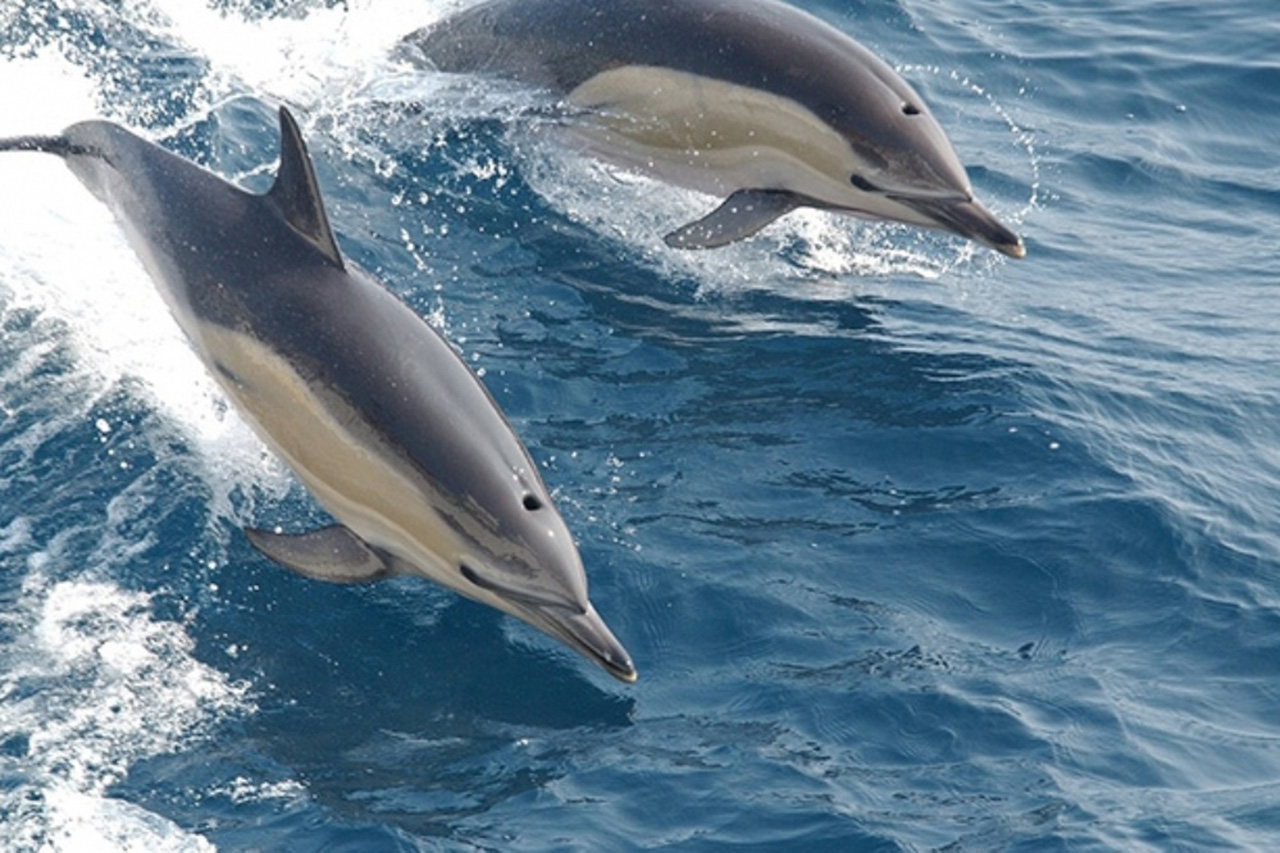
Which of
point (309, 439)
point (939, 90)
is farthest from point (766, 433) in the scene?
point (939, 90)

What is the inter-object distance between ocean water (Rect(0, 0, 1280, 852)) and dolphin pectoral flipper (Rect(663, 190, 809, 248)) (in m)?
0.30

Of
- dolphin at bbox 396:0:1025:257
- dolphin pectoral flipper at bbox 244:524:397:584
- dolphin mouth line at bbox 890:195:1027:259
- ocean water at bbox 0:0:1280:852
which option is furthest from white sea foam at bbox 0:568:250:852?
dolphin mouth line at bbox 890:195:1027:259

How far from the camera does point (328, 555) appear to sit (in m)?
7.53

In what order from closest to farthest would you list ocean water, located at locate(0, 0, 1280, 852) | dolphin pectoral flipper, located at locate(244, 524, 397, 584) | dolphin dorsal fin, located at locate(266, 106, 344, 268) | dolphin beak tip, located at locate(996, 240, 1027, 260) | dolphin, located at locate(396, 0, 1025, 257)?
ocean water, located at locate(0, 0, 1280, 852) < dolphin dorsal fin, located at locate(266, 106, 344, 268) < dolphin pectoral flipper, located at locate(244, 524, 397, 584) < dolphin beak tip, located at locate(996, 240, 1027, 260) < dolphin, located at locate(396, 0, 1025, 257)

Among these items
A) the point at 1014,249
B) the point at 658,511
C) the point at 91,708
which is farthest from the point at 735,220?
the point at 91,708

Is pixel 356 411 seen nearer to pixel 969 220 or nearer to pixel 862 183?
pixel 862 183

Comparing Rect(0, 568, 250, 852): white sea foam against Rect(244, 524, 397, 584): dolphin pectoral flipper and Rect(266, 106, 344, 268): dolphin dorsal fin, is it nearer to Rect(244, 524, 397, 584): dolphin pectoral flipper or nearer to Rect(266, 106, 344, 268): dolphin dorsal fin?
Rect(244, 524, 397, 584): dolphin pectoral flipper

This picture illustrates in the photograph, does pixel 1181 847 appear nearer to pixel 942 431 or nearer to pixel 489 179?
pixel 942 431

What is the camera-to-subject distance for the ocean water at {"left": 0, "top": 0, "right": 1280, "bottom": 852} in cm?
692

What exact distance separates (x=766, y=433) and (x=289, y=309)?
8.82ft

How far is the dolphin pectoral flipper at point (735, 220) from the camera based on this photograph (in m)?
10.5

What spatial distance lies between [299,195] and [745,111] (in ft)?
12.2

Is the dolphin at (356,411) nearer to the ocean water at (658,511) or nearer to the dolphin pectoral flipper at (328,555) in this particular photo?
the dolphin pectoral flipper at (328,555)

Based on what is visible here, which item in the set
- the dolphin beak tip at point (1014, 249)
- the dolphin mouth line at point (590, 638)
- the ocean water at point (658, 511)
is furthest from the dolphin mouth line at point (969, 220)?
the dolphin mouth line at point (590, 638)
